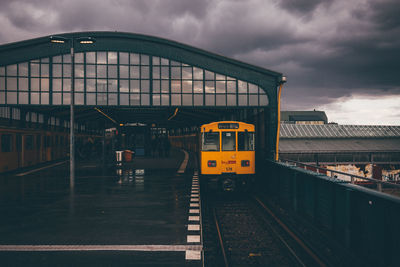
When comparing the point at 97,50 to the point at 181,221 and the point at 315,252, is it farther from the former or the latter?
the point at 315,252

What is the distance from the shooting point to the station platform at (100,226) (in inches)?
232

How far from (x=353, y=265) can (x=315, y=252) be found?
0.97 metres

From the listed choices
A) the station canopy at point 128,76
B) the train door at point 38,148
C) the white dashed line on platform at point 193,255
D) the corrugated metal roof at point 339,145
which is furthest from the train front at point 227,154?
the corrugated metal roof at point 339,145

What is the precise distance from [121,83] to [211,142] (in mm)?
13974

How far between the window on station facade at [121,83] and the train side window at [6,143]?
4506 millimetres

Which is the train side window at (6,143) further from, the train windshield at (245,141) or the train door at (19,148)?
the train windshield at (245,141)

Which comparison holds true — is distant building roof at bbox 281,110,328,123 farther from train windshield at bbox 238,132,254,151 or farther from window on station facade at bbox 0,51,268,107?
train windshield at bbox 238,132,254,151

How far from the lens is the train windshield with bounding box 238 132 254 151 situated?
47.1 ft

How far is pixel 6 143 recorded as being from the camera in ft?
67.8

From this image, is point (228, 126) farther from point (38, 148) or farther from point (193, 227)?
point (38, 148)

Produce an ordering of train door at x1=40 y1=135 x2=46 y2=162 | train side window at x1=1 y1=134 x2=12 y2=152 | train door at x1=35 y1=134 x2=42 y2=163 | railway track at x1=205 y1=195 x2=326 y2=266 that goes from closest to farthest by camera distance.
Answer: railway track at x1=205 y1=195 x2=326 y2=266, train side window at x1=1 y1=134 x2=12 y2=152, train door at x1=35 y1=134 x2=42 y2=163, train door at x1=40 y1=135 x2=46 y2=162

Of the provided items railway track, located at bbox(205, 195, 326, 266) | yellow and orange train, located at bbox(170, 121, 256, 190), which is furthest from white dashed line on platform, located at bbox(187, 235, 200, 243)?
yellow and orange train, located at bbox(170, 121, 256, 190)

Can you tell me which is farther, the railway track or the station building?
the station building

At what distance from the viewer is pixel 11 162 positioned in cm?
2158
